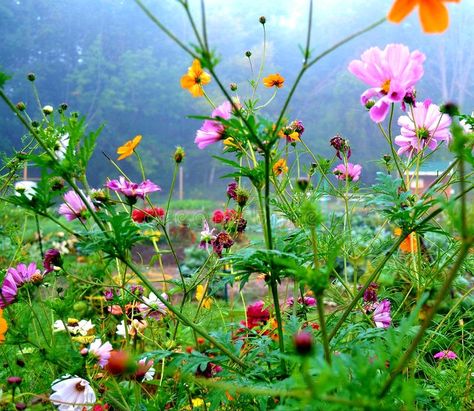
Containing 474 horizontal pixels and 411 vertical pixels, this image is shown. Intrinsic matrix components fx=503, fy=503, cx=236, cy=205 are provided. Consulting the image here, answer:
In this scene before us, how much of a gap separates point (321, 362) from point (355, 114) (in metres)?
15.4

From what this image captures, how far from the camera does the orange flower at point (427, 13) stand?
255mm

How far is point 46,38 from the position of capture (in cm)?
1574

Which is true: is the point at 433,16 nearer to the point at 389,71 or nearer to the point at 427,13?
the point at 427,13

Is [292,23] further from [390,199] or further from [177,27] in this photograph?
[390,199]

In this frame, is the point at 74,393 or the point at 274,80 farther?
the point at 274,80

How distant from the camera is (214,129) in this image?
0.49 meters

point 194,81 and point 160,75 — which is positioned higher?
point 160,75

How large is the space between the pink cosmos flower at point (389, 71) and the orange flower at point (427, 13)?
0.58 ft

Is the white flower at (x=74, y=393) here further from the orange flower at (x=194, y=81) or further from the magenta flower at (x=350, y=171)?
the magenta flower at (x=350, y=171)

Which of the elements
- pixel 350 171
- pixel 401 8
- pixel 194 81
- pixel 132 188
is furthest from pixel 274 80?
pixel 401 8

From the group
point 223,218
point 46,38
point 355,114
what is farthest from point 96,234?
point 46,38

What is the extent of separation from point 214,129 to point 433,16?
267 mm

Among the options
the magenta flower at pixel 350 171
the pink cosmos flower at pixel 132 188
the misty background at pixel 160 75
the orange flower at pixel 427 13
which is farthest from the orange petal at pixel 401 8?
the misty background at pixel 160 75

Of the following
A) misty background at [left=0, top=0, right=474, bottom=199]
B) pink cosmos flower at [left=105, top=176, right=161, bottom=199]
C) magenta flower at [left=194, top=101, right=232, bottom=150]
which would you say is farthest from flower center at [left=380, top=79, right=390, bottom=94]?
misty background at [left=0, top=0, right=474, bottom=199]
